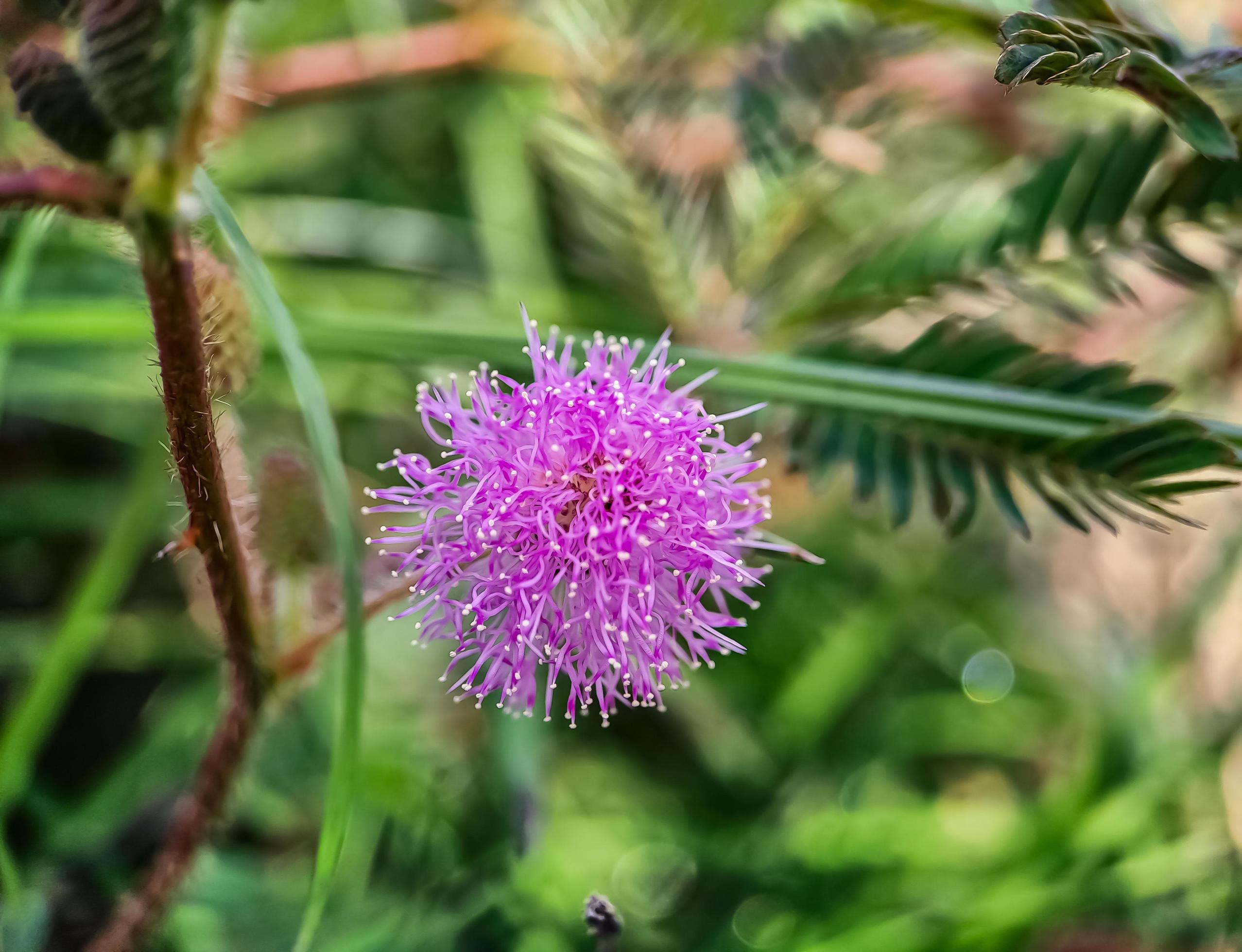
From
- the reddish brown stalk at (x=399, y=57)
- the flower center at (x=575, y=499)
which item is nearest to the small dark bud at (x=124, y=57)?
the flower center at (x=575, y=499)

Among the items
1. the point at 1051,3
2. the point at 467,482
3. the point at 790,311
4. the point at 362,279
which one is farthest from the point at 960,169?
the point at 467,482

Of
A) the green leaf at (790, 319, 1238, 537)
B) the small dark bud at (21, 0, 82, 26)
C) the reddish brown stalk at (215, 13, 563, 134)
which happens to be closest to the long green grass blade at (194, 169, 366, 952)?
the small dark bud at (21, 0, 82, 26)

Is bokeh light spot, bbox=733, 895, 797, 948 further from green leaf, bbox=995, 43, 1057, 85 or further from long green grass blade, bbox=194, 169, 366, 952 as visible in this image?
green leaf, bbox=995, 43, 1057, 85

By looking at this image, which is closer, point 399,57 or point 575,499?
point 575,499

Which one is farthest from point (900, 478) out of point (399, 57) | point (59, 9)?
point (399, 57)

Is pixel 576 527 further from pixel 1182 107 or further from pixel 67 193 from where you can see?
pixel 1182 107

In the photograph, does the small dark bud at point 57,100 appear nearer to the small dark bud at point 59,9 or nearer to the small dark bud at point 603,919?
the small dark bud at point 59,9
